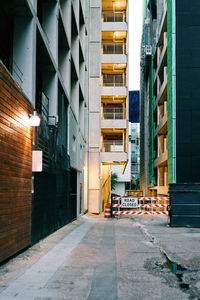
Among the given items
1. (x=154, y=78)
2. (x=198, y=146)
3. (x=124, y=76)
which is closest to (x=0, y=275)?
(x=198, y=146)

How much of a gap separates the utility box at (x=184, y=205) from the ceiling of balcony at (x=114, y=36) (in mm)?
24276

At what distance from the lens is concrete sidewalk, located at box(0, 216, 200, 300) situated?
583 centimetres

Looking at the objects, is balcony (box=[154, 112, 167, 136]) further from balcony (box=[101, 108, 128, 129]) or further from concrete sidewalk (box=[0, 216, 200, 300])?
concrete sidewalk (box=[0, 216, 200, 300])

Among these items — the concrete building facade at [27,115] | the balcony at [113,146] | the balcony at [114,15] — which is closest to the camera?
the concrete building facade at [27,115]

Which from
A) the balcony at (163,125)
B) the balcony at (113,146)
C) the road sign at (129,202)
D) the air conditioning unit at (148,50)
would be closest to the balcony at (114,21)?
the air conditioning unit at (148,50)

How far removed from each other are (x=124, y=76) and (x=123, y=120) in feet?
18.4

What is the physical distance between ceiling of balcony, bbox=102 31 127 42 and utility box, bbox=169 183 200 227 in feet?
79.6

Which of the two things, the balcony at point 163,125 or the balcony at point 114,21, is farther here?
the balcony at point 114,21

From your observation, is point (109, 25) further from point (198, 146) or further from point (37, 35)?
point (37, 35)

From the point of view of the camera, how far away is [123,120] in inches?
1403

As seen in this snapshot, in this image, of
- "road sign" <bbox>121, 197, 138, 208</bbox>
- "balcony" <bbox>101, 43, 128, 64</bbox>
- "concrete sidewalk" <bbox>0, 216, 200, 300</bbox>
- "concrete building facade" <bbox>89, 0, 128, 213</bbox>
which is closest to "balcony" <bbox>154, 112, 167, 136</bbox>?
"concrete building facade" <bbox>89, 0, 128, 213</bbox>

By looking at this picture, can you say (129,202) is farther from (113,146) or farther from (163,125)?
(163,125)

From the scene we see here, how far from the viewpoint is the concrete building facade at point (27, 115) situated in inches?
337

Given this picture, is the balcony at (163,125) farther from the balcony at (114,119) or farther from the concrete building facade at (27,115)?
the concrete building facade at (27,115)
